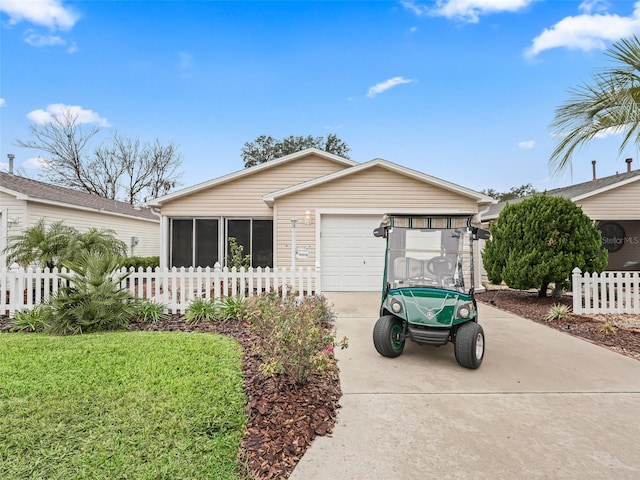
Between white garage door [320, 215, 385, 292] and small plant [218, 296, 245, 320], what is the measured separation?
13.6 feet

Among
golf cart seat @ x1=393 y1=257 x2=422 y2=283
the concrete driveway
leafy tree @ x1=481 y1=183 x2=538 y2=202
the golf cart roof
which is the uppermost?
leafy tree @ x1=481 y1=183 x2=538 y2=202

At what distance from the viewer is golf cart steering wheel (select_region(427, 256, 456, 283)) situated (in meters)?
4.63

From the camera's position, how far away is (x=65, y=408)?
118 inches

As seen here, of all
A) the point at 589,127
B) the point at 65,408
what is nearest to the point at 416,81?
the point at 589,127

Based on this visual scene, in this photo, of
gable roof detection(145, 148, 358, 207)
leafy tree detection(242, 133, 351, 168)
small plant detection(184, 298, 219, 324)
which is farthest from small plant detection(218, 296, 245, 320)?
leafy tree detection(242, 133, 351, 168)

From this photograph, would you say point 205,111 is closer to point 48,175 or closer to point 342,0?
point 342,0

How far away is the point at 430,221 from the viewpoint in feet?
15.5

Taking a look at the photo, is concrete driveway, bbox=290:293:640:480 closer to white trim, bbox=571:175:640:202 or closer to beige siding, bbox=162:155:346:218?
beige siding, bbox=162:155:346:218

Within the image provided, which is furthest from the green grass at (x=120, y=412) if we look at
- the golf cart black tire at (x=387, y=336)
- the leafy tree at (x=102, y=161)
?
the leafy tree at (x=102, y=161)

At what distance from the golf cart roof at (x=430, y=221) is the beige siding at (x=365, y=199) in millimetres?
5529

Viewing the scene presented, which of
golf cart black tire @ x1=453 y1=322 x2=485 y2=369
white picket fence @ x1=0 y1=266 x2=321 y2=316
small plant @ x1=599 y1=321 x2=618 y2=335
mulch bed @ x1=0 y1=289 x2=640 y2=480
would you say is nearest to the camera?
mulch bed @ x1=0 y1=289 x2=640 y2=480

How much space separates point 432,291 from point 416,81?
11827mm

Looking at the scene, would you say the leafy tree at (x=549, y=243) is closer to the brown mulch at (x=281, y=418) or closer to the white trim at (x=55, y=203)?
the brown mulch at (x=281, y=418)

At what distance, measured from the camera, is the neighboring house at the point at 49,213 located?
36.1 feet
